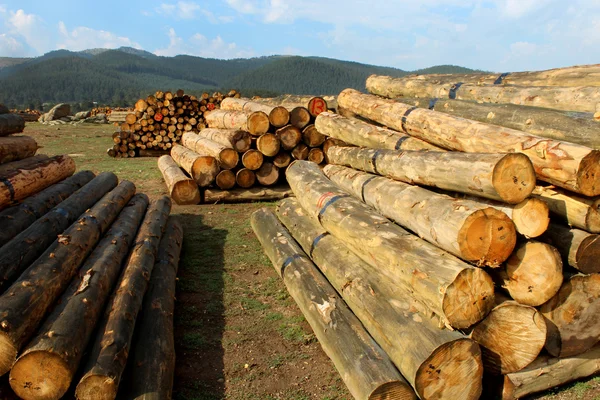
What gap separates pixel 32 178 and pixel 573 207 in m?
6.95

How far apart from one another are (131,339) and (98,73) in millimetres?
136969

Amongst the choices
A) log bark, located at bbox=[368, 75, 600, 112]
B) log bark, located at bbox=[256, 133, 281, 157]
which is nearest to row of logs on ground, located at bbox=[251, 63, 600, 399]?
log bark, located at bbox=[368, 75, 600, 112]

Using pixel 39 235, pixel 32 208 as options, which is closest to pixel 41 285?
pixel 39 235

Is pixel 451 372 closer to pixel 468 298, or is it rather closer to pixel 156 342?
pixel 468 298

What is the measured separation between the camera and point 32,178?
6566 mm

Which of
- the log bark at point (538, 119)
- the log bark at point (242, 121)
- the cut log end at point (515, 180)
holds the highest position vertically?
the log bark at point (538, 119)

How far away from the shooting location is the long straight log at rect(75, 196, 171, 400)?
335cm

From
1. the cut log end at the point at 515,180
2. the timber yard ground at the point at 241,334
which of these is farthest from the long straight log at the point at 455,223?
the timber yard ground at the point at 241,334

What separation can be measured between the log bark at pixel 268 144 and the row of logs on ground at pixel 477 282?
5.52 m

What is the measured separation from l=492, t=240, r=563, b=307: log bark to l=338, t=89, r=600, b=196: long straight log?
64cm

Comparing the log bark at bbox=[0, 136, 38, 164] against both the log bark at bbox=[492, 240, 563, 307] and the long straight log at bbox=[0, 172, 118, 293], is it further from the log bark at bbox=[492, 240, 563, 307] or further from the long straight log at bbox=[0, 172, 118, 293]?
the log bark at bbox=[492, 240, 563, 307]

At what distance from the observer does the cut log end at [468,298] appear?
11.1 feet

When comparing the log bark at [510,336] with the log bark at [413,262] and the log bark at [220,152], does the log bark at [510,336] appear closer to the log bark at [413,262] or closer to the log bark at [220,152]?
the log bark at [413,262]

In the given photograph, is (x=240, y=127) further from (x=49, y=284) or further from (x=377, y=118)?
(x=49, y=284)
